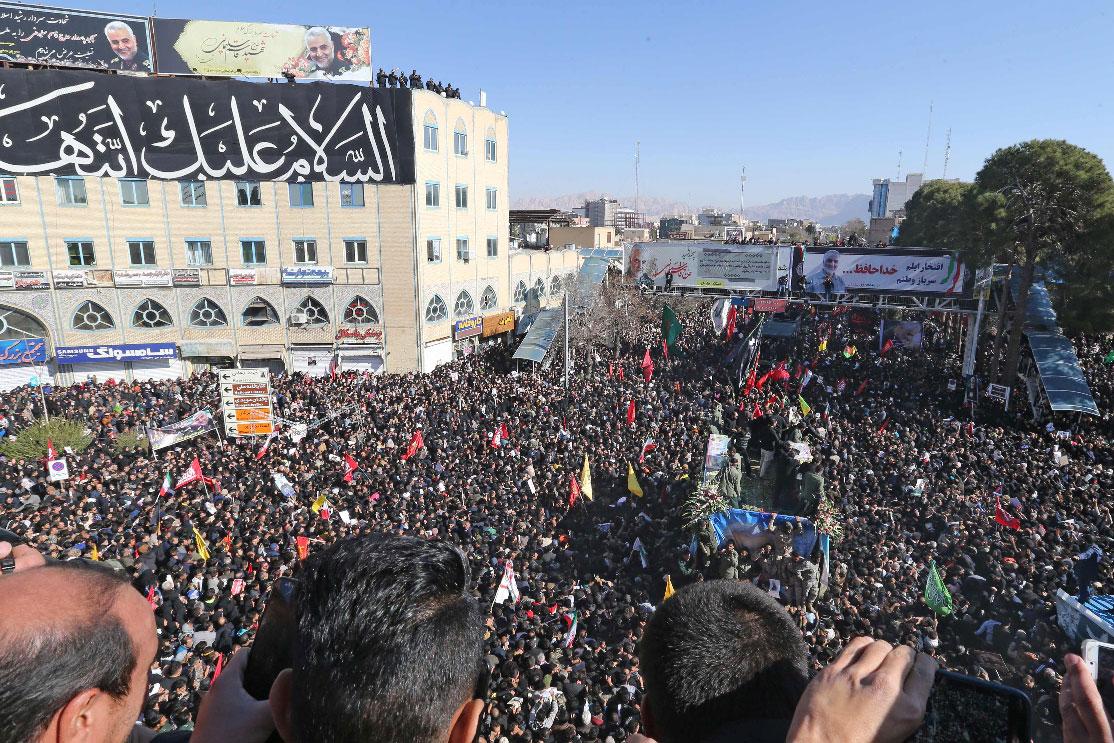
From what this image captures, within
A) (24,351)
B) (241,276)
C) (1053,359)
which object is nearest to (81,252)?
(24,351)

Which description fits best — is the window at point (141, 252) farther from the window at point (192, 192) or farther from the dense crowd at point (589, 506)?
the dense crowd at point (589, 506)

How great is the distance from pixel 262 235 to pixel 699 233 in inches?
2522

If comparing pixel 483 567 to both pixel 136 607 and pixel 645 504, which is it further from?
pixel 136 607

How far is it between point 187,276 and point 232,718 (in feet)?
93.3

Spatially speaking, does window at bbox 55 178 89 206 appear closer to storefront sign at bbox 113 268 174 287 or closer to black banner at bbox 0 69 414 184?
black banner at bbox 0 69 414 184

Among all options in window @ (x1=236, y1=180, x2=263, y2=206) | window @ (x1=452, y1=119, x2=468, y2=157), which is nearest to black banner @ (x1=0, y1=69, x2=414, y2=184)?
window @ (x1=236, y1=180, x2=263, y2=206)

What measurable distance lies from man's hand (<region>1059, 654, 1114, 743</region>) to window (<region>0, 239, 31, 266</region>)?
3130cm

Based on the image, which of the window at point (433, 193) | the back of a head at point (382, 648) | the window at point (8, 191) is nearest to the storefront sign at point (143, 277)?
the window at point (8, 191)

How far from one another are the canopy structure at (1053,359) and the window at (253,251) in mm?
28895

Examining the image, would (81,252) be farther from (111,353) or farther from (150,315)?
(111,353)

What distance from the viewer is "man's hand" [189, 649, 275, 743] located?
4.87ft

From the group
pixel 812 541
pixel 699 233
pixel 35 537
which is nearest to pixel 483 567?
pixel 812 541

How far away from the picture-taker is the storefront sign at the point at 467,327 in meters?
29.7

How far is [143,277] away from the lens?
83.0 ft
